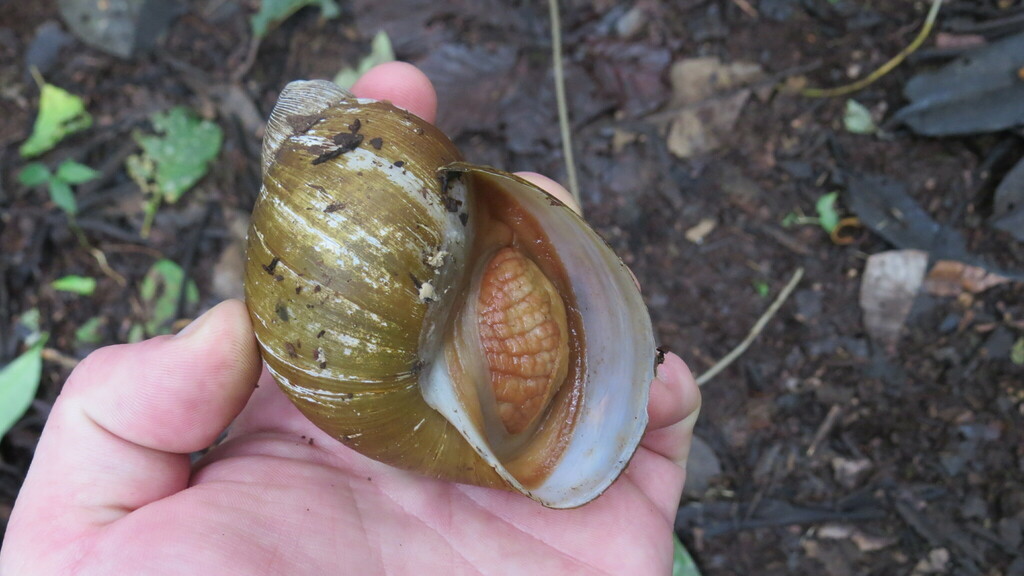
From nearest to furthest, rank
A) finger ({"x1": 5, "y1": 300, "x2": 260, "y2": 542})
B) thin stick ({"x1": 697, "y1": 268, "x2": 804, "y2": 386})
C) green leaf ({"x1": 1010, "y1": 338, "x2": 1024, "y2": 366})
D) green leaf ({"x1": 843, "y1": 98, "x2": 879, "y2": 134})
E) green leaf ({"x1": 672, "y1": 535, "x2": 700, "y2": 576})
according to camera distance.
Result: finger ({"x1": 5, "y1": 300, "x2": 260, "y2": 542}) → green leaf ({"x1": 672, "y1": 535, "x2": 700, "y2": 576}) → green leaf ({"x1": 1010, "y1": 338, "x2": 1024, "y2": 366}) → thin stick ({"x1": 697, "y1": 268, "x2": 804, "y2": 386}) → green leaf ({"x1": 843, "y1": 98, "x2": 879, "y2": 134})

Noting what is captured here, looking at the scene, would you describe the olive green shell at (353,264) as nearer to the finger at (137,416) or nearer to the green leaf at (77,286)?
the finger at (137,416)

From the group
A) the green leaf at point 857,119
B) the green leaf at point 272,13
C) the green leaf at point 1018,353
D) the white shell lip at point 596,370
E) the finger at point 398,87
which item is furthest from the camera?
the green leaf at point 272,13

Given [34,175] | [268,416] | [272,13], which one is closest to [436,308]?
[268,416]

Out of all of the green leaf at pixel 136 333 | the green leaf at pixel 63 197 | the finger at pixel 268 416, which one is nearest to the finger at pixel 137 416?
the finger at pixel 268 416

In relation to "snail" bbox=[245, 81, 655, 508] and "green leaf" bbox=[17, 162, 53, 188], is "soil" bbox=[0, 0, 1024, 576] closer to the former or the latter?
"green leaf" bbox=[17, 162, 53, 188]

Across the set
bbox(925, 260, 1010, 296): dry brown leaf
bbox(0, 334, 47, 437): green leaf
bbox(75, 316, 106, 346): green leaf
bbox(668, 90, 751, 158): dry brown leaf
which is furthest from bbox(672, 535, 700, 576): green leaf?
bbox(0, 334, 47, 437): green leaf

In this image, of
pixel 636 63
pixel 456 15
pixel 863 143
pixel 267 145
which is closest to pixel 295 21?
pixel 456 15
